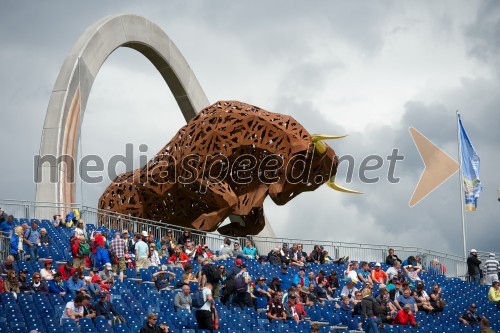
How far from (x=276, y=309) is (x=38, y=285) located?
16.7 ft

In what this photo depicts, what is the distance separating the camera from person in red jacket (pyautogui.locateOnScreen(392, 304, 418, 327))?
23.2m

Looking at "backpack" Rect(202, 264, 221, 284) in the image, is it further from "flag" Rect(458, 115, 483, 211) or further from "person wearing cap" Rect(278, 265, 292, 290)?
"flag" Rect(458, 115, 483, 211)

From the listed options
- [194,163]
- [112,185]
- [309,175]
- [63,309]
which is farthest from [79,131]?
[63,309]

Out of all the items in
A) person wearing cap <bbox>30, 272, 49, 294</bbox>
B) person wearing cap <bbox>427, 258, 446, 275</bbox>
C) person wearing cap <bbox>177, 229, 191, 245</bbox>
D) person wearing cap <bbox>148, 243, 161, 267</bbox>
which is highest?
person wearing cap <bbox>177, 229, 191, 245</bbox>

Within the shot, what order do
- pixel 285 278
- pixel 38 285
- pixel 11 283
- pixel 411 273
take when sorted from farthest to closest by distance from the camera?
1. pixel 411 273
2. pixel 285 278
3. pixel 38 285
4. pixel 11 283

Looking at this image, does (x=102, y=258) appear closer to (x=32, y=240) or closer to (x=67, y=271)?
(x=32, y=240)

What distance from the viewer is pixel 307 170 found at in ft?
102

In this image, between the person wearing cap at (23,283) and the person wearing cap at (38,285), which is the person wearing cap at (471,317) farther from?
the person wearing cap at (23,283)

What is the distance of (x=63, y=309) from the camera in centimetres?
1858

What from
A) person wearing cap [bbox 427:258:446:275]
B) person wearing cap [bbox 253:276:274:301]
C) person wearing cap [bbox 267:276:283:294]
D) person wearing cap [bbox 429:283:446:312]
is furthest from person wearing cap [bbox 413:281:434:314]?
person wearing cap [bbox 427:258:446:275]

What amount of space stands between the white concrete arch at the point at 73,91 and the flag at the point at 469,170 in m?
11.9

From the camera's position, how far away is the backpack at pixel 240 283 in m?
21.9

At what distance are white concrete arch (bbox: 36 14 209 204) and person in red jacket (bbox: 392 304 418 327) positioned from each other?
12.1 metres

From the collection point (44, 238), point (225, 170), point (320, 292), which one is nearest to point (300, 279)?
point (320, 292)
